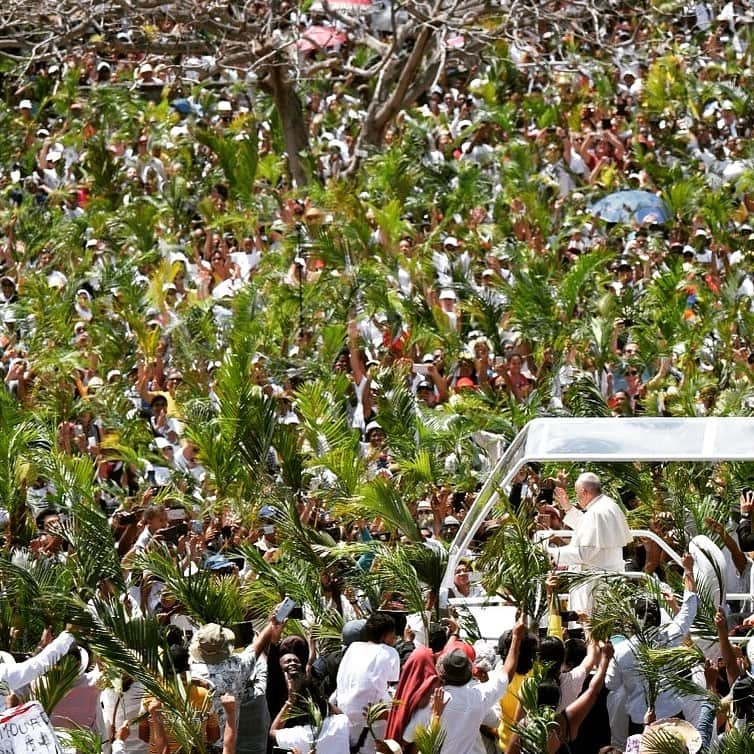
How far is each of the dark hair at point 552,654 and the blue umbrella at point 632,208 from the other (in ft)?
32.7

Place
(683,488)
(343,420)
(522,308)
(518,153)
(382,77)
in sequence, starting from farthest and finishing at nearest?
→ (382,77) < (518,153) < (522,308) < (343,420) < (683,488)

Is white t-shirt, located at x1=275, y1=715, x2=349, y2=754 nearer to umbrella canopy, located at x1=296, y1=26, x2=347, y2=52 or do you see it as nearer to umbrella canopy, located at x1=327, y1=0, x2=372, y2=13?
umbrella canopy, located at x1=327, y1=0, x2=372, y2=13

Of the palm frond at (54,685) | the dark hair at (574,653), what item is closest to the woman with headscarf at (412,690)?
the dark hair at (574,653)

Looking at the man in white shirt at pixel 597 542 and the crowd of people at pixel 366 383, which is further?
the man in white shirt at pixel 597 542

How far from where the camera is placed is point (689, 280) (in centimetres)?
1620

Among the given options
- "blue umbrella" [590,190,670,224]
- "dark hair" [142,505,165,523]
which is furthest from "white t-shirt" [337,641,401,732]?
"blue umbrella" [590,190,670,224]

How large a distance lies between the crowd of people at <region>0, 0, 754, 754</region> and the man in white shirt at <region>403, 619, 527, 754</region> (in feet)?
0.04

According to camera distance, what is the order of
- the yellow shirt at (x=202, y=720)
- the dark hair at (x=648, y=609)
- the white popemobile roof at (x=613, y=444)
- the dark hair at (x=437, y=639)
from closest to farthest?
the yellow shirt at (x=202, y=720)
the dark hair at (x=437, y=639)
the dark hair at (x=648, y=609)
the white popemobile roof at (x=613, y=444)

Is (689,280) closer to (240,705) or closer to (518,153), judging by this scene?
(518,153)

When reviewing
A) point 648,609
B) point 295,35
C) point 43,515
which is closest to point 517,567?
point 648,609

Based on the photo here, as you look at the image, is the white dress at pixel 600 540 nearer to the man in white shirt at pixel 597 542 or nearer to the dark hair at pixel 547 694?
the man in white shirt at pixel 597 542

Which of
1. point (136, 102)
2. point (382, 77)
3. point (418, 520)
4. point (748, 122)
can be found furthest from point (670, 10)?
point (418, 520)

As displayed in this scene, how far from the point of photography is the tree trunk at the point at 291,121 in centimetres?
2097

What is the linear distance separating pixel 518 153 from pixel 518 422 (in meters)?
7.61
